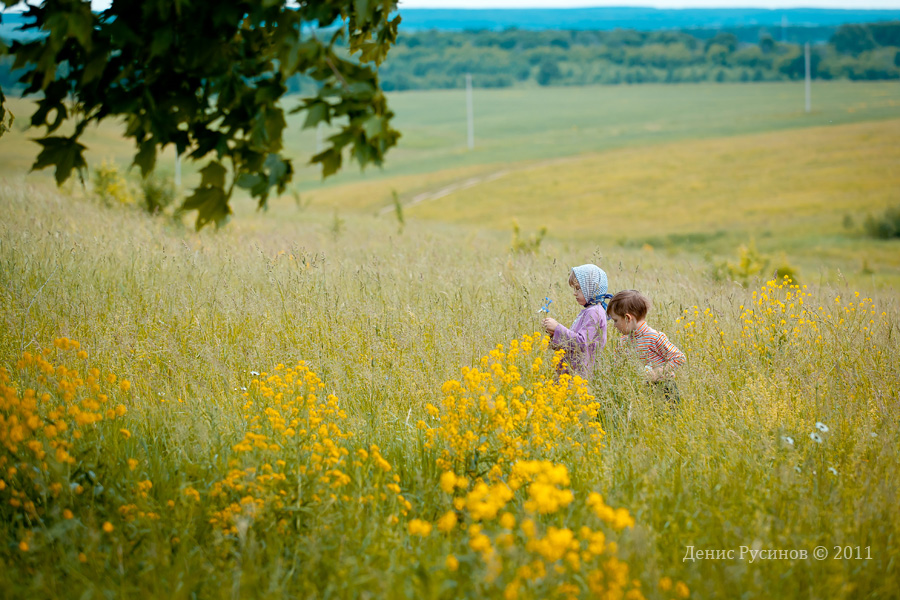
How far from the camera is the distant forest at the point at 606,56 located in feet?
458

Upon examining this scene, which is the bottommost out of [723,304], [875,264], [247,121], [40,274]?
[875,264]

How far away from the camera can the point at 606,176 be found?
49.9 m

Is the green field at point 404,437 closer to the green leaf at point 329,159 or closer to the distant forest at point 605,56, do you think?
the green leaf at point 329,159

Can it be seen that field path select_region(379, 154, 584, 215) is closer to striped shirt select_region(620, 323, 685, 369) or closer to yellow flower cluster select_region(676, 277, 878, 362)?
yellow flower cluster select_region(676, 277, 878, 362)

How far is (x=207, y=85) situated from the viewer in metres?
3.07

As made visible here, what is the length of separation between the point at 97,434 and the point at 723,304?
556cm

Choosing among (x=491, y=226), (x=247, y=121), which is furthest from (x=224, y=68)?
(x=491, y=226)

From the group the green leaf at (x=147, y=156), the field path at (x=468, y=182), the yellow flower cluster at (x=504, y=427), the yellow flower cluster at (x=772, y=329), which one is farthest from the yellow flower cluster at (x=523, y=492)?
the field path at (x=468, y=182)

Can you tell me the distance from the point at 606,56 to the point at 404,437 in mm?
178285

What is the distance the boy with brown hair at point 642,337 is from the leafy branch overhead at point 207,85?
2604 mm

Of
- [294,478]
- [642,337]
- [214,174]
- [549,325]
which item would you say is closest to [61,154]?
[214,174]

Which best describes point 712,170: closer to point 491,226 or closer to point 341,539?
point 491,226

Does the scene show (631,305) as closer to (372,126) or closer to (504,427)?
(504,427)

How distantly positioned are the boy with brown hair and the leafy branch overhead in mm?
2604
